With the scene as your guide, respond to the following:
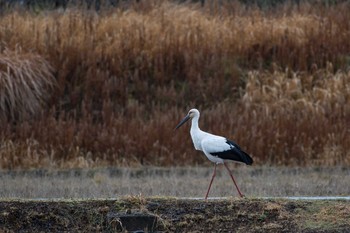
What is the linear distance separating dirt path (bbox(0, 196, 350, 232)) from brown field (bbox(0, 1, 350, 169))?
8.42 m

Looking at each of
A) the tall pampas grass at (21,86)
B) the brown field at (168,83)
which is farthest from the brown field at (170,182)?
the tall pampas grass at (21,86)

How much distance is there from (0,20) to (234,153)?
12554mm

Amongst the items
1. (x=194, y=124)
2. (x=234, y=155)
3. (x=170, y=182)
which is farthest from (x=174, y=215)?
(x=170, y=182)

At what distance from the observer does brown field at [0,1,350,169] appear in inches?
810

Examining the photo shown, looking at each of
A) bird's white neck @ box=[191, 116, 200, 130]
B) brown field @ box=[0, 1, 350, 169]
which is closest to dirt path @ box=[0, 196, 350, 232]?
bird's white neck @ box=[191, 116, 200, 130]

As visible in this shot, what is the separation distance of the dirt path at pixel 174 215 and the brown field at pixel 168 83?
27.6ft

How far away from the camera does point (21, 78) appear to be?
21.8 metres

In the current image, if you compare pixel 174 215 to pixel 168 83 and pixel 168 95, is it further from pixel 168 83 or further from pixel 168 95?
pixel 168 83

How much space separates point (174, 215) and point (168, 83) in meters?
12.9

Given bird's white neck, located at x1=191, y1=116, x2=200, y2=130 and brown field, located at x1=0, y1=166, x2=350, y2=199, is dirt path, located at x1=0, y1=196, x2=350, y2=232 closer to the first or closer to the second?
brown field, located at x1=0, y1=166, x2=350, y2=199

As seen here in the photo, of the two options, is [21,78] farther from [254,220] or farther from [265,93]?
[254,220]

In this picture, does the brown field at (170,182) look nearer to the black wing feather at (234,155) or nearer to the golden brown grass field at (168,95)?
the golden brown grass field at (168,95)

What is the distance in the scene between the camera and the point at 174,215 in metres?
11.4

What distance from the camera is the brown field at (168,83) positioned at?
20.6 m
